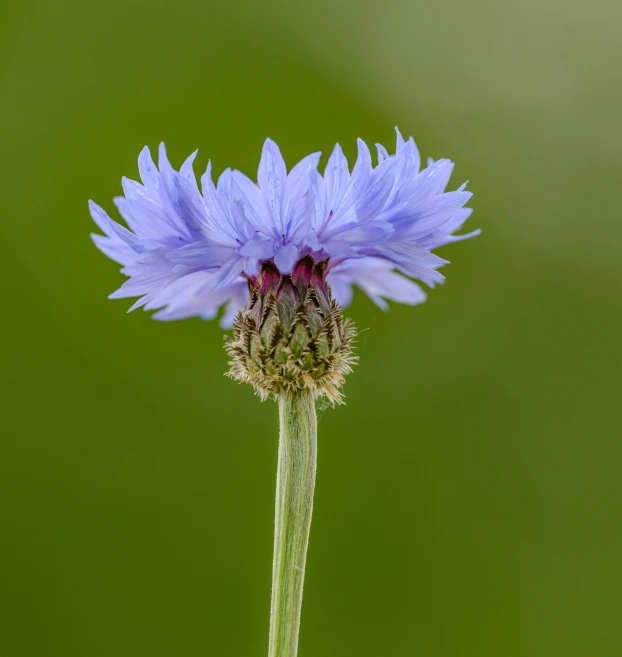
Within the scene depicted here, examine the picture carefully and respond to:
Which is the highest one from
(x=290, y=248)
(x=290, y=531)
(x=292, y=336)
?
(x=290, y=248)

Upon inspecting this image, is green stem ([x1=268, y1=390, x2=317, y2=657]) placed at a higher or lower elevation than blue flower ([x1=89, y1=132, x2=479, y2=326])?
lower

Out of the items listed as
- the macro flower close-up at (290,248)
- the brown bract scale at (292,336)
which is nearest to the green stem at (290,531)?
the macro flower close-up at (290,248)

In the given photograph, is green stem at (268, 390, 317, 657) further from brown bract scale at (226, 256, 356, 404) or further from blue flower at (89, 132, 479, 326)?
blue flower at (89, 132, 479, 326)

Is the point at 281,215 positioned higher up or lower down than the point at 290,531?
higher up

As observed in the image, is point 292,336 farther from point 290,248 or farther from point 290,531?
point 290,531

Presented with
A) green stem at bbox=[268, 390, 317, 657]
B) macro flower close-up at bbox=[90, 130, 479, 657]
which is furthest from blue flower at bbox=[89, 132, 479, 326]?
green stem at bbox=[268, 390, 317, 657]

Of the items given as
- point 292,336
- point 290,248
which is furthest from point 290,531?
point 290,248
